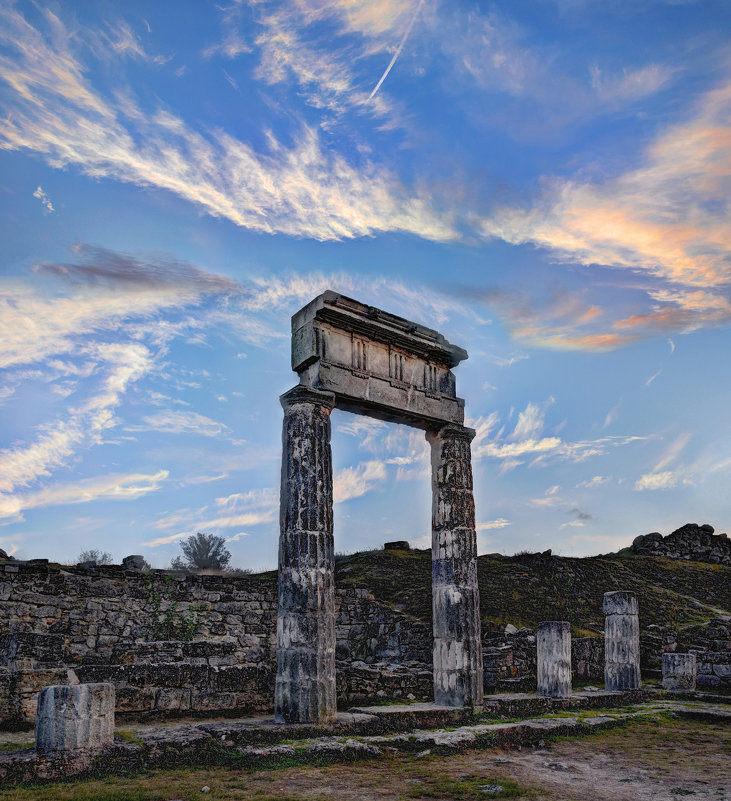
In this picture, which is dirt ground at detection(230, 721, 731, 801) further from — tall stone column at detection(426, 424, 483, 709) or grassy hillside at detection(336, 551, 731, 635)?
grassy hillside at detection(336, 551, 731, 635)

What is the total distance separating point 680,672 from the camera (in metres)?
16.0

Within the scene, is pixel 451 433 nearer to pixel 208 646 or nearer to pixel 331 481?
pixel 331 481

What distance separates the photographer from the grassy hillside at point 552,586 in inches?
844

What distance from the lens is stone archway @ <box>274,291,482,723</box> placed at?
10.0m

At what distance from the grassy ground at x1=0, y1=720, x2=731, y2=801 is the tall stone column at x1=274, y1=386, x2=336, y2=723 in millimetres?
1661

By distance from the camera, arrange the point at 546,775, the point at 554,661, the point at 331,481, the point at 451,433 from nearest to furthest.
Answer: the point at 546,775 → the point at 331,481 → the point at 451,433 → the point at 554,661

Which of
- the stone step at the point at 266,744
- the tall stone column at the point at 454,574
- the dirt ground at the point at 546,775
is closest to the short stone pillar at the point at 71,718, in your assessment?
the stone step at the point at 266,744

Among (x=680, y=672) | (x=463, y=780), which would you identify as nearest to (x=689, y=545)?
(x=680, y=672)

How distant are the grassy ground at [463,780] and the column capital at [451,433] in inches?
213

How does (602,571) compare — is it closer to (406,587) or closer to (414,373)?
(406,587)

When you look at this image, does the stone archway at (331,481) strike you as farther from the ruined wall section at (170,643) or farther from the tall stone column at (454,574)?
the ruined wall section at (170,643)

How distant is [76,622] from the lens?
1509 cm

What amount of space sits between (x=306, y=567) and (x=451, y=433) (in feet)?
13.7

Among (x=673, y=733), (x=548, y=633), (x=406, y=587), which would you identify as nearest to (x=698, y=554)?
(x=406, y=587)
